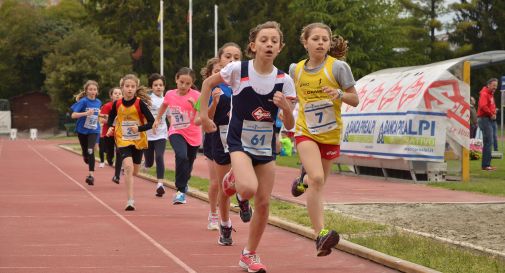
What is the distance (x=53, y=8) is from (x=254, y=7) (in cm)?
3747

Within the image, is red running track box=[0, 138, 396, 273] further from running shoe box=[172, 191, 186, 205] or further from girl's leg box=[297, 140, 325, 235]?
girl's leg box=[297, 140, 325, 235]

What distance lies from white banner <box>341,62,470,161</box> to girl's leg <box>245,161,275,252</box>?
1152cm

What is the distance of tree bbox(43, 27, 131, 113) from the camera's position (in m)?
72.0

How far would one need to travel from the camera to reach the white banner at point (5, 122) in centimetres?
9001

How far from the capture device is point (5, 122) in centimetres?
9100

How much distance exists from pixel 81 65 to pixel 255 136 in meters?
65.1

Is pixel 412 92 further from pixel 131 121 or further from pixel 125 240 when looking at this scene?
pixel 125 240

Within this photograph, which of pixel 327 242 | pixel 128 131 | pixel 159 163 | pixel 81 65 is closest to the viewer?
pixel 327 242

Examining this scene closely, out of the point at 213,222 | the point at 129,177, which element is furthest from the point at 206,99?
the point at 129,177

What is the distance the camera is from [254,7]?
→ 84.6 meters

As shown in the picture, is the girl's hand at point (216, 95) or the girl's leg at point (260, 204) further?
the girl's hand at point (216, 95)

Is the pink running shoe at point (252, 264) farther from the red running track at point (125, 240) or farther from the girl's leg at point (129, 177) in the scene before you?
the girl's leg at point (129, 177)

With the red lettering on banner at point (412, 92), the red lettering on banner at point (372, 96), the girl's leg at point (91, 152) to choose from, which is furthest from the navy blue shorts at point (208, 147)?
the red lettering on banner at point (372, 96)

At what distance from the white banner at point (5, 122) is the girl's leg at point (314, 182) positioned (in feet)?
274
